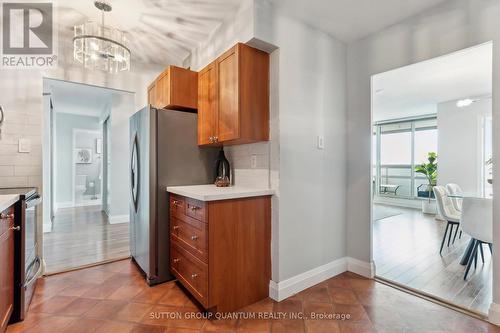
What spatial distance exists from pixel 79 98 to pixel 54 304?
15.8 ft

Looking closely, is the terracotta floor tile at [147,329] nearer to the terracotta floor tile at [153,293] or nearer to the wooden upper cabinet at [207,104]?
the terracotta floor tile at [153,293]

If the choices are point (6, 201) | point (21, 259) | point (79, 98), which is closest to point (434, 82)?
point (6, 201)

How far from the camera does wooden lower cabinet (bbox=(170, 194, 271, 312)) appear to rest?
6.09 ft

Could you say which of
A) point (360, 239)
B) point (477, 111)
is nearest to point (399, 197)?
point (477, 111)

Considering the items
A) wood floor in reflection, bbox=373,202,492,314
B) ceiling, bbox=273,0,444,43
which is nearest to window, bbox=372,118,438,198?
wood floor in reflection, bbox=373,202,492,314

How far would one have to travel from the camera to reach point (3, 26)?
243 cm

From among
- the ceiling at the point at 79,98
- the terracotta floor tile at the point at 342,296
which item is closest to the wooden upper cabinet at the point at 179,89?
the ceiling at the point at 79,98

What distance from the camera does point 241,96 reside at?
6.89ft

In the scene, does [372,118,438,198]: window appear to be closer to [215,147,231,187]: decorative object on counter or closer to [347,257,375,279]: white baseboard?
[347,257,375,279]: white baseboard

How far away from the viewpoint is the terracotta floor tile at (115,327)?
1.72m

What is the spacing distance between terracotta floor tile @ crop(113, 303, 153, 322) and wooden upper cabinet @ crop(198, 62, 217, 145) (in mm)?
1485

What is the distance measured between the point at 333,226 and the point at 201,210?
1.47 metres

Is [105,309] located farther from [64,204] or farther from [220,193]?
[64,204]

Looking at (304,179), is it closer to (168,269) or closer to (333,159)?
(333,159)
